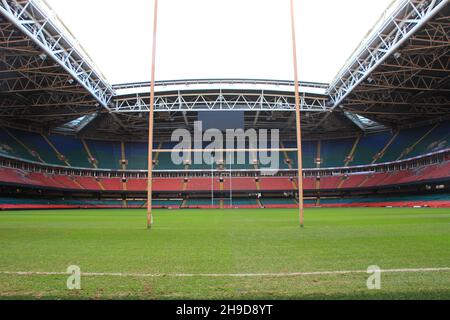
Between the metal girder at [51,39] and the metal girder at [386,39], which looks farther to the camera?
the metal girder at [51,39]

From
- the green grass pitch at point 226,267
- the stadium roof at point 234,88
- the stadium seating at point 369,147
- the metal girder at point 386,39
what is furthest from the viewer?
the stadium seating at point 369,147

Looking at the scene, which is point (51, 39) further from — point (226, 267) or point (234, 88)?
point (226, 267)

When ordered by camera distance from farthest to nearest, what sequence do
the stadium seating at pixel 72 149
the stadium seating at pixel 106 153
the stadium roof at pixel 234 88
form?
the stadium seating at pixel 106 153 → the stadium seating at pixel 72 149 → the stadium roof at pixel 234 88

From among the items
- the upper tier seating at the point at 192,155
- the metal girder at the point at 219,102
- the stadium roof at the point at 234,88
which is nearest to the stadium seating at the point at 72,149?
the upper tier seating at the point at 192,155

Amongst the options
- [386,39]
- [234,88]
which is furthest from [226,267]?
[234,88]

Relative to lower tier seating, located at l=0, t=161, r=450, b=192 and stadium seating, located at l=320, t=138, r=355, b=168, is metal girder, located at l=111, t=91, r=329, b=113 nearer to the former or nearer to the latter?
lower tier seating, located at l=0, t=161, r=450, b=192

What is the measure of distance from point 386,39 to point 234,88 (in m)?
19.1

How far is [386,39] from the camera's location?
102ft

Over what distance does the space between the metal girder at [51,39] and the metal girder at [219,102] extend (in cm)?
648

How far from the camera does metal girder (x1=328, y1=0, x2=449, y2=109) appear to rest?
2595 centimetres

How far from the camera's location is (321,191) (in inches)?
2488

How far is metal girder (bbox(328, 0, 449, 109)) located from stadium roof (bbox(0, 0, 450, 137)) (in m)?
0.10

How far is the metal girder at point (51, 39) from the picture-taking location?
2609cm

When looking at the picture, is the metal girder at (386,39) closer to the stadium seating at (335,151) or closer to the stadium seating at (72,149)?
the stadium seating at (335,151)
